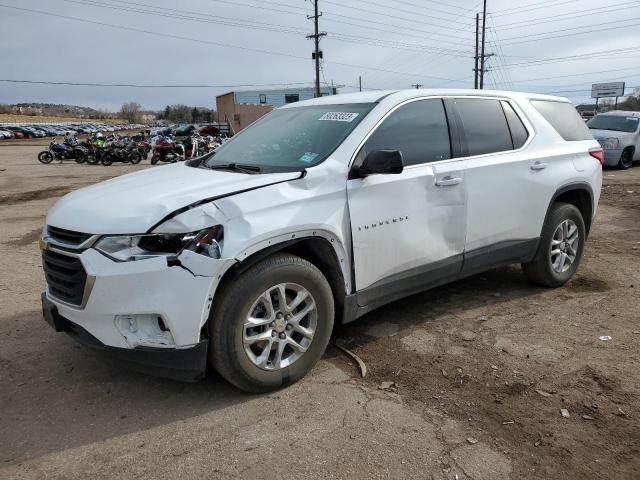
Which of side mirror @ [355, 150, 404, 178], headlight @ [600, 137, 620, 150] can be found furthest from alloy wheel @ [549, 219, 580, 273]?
headlight @ [600, 137, 620, 150]

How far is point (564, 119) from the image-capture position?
508cm

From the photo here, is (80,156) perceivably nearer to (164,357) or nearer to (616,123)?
(616,123)

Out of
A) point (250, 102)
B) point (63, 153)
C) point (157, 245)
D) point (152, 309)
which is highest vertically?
point (250, 102)

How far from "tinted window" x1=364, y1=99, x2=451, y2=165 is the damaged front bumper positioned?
1.50m

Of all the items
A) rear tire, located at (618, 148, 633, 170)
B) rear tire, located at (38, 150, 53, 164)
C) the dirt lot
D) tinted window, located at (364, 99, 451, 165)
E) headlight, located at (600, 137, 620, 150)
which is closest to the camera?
the dirt lot

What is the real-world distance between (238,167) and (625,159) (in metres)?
15.5

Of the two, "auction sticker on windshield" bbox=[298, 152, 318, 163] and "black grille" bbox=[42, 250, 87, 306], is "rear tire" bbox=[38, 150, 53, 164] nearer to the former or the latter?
"black grille" bbox=[42, 250, 87, 306]

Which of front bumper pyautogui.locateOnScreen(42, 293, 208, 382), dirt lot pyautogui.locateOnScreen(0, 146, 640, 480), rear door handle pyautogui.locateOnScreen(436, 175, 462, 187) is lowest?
dirt lot pyautogui.locateOnScreen(0, 146, 640, 480)

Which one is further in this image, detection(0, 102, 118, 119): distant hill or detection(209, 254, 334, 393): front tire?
detection(0, 102, 118, 119): distant hill

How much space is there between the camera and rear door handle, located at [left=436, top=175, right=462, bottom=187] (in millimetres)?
3844

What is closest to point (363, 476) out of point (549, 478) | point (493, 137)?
point (549, 478)

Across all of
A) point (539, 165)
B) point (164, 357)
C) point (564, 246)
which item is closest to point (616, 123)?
point (564, 246)

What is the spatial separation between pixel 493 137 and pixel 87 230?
3.23m

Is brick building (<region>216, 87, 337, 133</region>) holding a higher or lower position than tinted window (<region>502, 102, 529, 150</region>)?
higher
